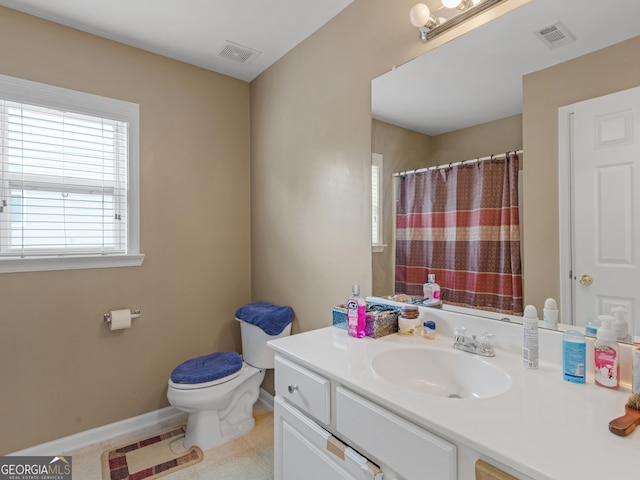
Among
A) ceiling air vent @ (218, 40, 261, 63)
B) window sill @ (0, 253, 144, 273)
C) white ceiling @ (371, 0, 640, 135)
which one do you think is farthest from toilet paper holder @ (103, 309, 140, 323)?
white ceiling @ (371, 0, 640, 135)

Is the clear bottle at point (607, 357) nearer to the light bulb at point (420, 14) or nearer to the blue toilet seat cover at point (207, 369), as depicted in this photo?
the light bulb at point (420, 14)

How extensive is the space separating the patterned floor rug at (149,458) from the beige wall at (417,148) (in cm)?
144

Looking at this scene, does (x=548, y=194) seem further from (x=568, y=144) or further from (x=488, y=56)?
(x=488, y=56)

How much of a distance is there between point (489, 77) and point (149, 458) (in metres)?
2.51

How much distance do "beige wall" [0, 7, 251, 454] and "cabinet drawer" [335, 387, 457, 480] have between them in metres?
1.69

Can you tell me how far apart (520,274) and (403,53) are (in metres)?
1.08

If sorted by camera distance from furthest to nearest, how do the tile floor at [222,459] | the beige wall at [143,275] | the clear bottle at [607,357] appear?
the beige wall at [143,275] < the tile floor at [222,459] < the clear bottle at [607,357]

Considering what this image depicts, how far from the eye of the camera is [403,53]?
5.16 feet

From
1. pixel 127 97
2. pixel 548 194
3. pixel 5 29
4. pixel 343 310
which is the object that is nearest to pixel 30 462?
pixel 343 310

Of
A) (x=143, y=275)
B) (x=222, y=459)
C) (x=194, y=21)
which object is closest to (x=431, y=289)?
(x=222, y=459)

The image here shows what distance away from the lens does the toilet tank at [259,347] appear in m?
2.23

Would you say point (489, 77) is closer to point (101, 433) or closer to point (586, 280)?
point (586, 280)

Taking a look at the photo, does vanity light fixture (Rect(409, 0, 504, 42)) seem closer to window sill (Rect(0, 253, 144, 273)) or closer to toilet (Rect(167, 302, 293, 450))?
toilet (Rect(167, 302, 293, 450))

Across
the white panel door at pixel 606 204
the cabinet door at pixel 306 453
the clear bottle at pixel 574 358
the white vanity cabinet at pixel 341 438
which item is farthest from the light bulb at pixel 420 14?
the cabinet door at pixel 306 453
